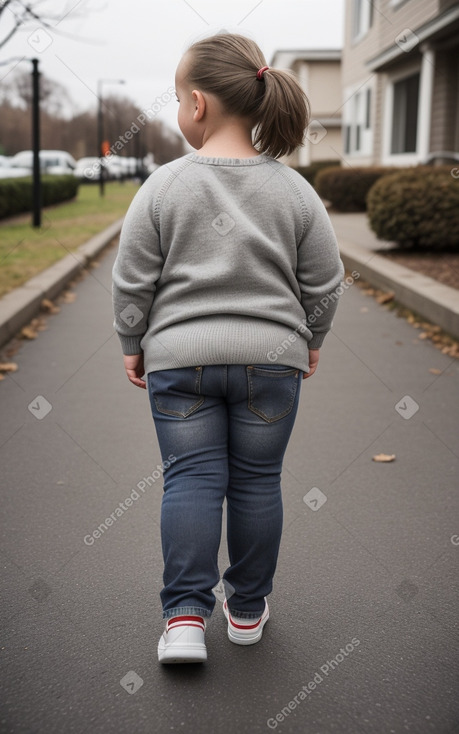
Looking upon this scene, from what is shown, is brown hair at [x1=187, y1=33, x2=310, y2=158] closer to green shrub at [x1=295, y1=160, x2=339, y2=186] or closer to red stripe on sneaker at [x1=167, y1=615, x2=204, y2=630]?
red stripe on sneaker at [x1=167, y1=615, x2=204, y2=630]

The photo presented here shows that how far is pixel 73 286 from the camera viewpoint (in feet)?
31.0

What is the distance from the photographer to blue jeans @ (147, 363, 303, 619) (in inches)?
81.1

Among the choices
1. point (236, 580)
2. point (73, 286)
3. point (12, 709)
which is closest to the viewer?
point (12, 709)

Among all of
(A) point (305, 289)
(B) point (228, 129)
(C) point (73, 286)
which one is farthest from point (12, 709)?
(C) point (73, 286)

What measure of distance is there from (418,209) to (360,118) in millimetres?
15278

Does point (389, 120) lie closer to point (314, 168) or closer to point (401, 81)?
point (401, 81)

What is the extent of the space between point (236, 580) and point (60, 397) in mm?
2827

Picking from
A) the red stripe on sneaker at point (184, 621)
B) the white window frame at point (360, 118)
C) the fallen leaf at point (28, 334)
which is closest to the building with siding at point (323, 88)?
the white window frame at point (360, 118)

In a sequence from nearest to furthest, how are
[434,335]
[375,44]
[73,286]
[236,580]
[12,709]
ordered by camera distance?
[12,709] → [236,580] → [434,335] → [73,286] → [375,44]

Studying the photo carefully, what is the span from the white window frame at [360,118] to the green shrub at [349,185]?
14.8 ft

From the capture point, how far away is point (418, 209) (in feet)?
A: 28.9

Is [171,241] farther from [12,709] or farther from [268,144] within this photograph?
[12,709]

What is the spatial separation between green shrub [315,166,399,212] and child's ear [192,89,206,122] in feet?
49.3

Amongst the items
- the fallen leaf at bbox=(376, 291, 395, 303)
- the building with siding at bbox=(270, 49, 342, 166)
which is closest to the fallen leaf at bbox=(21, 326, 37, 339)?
the fallen leaf at bbox=(376, 291, 395, 303)
